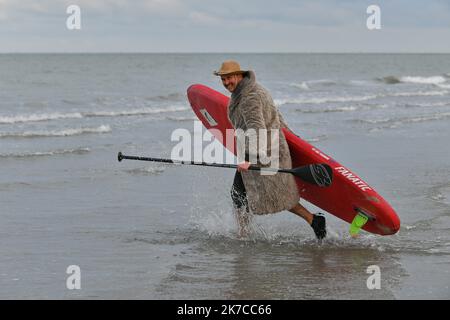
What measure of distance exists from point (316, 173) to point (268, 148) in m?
0.45

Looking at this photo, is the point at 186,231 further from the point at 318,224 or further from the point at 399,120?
the point at 399,120

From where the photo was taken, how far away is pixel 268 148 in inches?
258

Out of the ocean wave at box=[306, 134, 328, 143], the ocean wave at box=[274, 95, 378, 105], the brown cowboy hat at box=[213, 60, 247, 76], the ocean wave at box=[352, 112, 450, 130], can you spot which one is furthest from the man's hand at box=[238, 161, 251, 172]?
the ocean wave at box=[274, 95, 378, 105]

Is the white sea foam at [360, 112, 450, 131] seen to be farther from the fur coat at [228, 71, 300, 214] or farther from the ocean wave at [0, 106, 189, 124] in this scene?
the fur coat at [228, 71, 300, 214]

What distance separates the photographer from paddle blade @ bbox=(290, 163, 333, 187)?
6.57 m

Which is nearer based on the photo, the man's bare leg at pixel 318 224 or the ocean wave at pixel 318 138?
the man's bare leg at pixel 318 224

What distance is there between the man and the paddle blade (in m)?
0.15

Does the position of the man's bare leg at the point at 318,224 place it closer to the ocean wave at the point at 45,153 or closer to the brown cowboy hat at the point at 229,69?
the brown cowboy hat at the point at 229,69

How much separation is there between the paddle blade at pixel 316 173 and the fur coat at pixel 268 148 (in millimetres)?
149

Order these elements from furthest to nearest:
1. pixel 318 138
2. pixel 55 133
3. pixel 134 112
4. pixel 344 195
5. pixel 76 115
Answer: pixel 134 112 → pixel 76 115 → pixel 55 133 → pixel 318 138 → pixel 344 195

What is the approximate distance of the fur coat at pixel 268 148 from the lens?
630 centimetres

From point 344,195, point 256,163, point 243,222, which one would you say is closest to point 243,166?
point 256,163

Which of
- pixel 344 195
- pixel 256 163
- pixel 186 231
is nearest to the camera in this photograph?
pixel 256 163

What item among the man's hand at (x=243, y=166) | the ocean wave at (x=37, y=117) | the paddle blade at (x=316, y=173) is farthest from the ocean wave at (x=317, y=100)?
the man's hand at (x=243, y=166)
